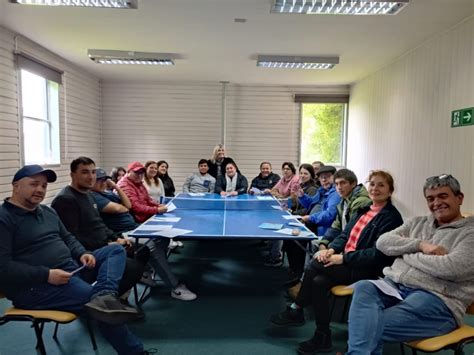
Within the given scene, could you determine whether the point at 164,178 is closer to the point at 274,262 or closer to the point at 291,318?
the point at 274,262

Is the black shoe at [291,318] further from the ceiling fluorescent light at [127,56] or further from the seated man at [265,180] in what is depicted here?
the ceiling fluorescent light at [127,56]

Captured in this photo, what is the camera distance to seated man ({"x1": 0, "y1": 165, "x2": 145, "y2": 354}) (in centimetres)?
189

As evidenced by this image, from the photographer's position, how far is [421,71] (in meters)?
4.69

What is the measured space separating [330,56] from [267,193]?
7.87ft

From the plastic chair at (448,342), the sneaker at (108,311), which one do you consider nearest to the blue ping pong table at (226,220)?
the sneaker at (108,311)

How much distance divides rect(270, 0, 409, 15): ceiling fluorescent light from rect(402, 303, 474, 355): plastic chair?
279cm

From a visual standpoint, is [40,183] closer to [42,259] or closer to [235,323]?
[42,259]

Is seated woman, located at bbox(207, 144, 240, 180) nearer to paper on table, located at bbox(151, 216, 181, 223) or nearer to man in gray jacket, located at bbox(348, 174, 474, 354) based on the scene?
paper on table, located at bbox(151, 216, 181, 223)

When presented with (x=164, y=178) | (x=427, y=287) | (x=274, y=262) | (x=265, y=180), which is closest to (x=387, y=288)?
(x=427, y=287)

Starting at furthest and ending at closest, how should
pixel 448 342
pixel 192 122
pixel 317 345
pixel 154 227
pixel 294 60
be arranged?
pixel 192 122 → pixel 294 60 → pixel 154 227 → pixel 317 345 → pixel 448 342

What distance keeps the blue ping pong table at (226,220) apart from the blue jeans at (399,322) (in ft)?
3.01

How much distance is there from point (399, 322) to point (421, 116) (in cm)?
367

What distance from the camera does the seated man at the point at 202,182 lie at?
20.3ft

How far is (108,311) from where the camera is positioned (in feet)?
6.31
